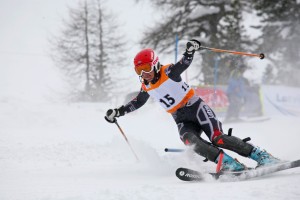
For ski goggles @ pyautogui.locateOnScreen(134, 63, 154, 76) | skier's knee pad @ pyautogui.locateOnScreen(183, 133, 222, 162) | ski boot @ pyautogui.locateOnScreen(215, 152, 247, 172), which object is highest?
ski goggles @ pyautogui.locateOnScreen(134, 63, 154, 76)

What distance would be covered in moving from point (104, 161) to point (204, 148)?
2.71 meters

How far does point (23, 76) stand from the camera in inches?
1342

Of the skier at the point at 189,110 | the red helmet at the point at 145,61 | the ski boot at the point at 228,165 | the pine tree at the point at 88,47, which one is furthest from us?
the pine tree at the point at 88,47

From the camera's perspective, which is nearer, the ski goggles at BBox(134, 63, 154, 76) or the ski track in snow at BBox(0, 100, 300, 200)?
the ski track in snow at BBox(0, 100, 300, 200)

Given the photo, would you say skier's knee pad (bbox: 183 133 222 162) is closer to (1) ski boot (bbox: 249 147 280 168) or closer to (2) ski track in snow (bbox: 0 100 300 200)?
(2) ski track in snow (bbox: 0 100 300 200)

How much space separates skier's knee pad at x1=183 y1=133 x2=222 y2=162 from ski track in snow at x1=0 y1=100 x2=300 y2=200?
0.99 ft

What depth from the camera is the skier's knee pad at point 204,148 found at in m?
4.16

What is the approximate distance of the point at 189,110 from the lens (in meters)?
4.76

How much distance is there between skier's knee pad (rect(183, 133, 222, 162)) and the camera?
4164mm

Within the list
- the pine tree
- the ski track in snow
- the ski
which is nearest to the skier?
the ski

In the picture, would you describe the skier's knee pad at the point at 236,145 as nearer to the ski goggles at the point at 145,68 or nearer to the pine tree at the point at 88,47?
the ski goggles at the point at 145,68

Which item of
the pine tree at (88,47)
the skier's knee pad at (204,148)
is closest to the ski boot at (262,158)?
the skier's knee pad at (204,148)

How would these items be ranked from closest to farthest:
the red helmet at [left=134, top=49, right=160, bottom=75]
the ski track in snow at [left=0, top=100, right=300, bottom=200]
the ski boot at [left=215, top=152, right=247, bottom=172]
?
the ski track in snow at [left=0, top=100, right=300, bottom=200], the ski boot at [left=215, top=152, right=247, bottom=172], the red helmet at [left=134, top=49, right=160, bottom=75]

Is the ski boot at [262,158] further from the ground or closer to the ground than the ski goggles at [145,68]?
closer to the ground
